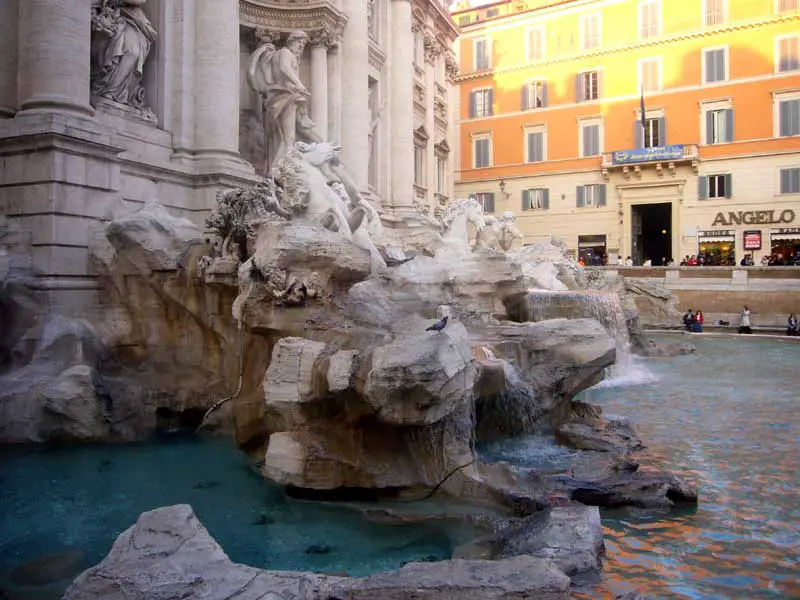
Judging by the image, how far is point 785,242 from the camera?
22562mm

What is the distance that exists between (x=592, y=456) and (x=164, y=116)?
7.39m

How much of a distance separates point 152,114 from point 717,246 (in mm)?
20531

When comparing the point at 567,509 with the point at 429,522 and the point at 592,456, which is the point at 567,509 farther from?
the point at 592,456

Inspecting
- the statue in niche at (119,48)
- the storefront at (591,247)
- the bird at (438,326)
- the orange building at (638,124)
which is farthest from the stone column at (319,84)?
the storefront at (591,247)

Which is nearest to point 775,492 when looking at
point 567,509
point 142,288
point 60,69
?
point 567,509

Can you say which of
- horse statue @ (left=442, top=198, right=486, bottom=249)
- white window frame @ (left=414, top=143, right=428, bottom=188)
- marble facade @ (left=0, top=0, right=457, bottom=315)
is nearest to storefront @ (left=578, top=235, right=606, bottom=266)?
white window frame @ (left=414, top=143, right=428, bottom=188)

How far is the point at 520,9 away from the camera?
28688 mm

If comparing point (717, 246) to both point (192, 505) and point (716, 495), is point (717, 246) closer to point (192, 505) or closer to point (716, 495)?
point (716, 495)

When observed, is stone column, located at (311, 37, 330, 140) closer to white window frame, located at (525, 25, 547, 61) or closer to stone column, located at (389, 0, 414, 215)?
stone column, located at (389, 0, 414, 215)

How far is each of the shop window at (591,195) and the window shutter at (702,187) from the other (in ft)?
10.9

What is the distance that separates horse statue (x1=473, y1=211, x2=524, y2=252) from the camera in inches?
533

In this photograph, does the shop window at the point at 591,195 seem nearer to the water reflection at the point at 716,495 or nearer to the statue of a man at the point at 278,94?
the statue of a man at the point at 278,94

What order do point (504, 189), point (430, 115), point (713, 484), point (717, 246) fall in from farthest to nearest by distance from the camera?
point (504, 189)
point (717, 246)
point (430, 115)
point (713, 484)

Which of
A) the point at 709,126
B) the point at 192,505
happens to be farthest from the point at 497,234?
the point at 709,126
